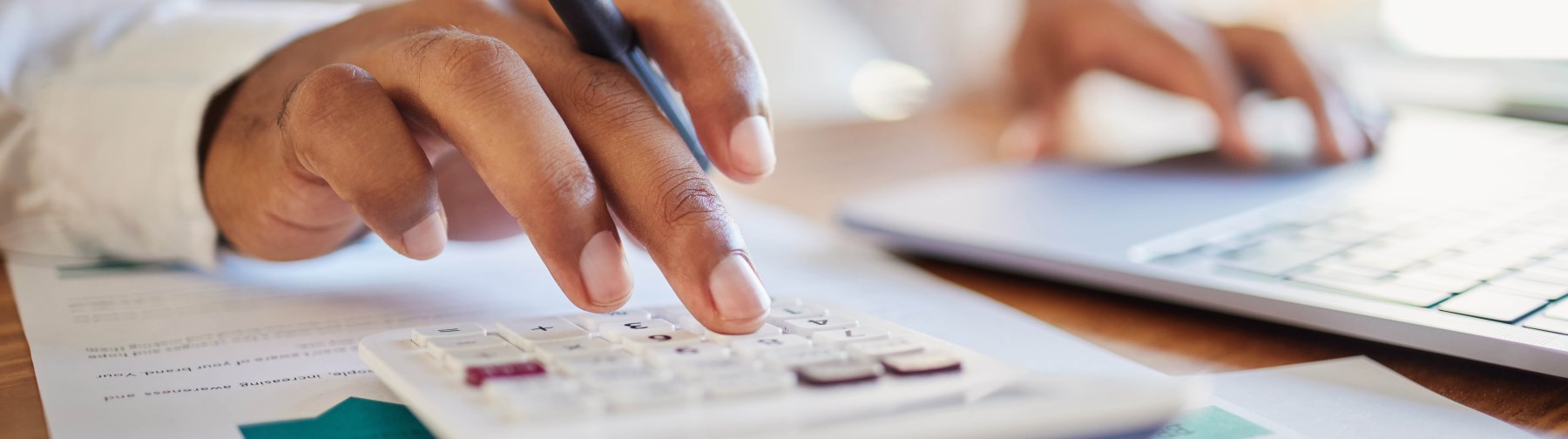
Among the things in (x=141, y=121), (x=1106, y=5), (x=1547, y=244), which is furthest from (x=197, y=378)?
(x=1106, y=5)

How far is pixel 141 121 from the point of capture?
1.86 feet

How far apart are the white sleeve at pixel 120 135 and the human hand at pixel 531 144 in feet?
0.14

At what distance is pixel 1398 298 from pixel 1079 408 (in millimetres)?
221

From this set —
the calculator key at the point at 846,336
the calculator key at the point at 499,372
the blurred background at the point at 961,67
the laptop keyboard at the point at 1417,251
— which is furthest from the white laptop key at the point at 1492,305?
the blurred background at the point at 961,67

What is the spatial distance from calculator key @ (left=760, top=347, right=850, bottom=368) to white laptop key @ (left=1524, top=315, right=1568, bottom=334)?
251 mm

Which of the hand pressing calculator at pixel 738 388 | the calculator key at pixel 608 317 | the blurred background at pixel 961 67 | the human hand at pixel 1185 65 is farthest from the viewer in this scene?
the blurred background at pixel 961 67

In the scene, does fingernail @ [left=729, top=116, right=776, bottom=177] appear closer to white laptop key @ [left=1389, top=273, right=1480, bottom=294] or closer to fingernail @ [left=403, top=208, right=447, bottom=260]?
fingernail @ [left=403, top=208, right=447, bottom=260]

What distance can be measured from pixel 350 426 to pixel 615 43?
207mm

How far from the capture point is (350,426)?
1.08 feet

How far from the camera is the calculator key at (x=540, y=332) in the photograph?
13.7 inches

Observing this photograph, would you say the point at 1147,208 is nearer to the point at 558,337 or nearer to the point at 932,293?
the point at 932,293

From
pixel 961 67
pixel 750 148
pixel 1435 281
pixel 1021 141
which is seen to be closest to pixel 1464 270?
pixel 1435 281

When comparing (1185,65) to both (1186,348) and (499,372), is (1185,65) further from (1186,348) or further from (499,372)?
(499,372)

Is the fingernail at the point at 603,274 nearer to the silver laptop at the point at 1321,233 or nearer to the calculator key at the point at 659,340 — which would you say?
the calculator key at the point at 659,340
